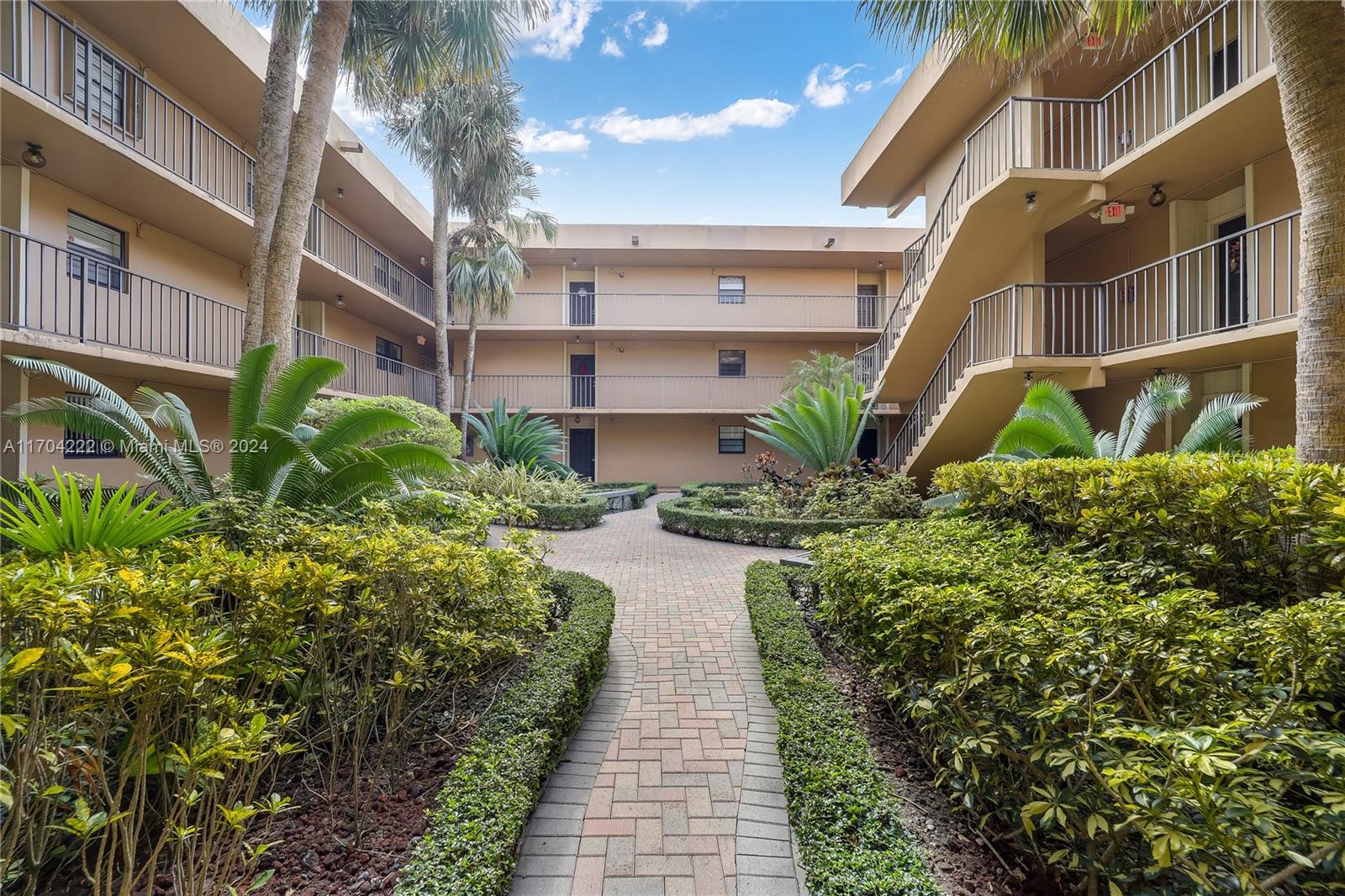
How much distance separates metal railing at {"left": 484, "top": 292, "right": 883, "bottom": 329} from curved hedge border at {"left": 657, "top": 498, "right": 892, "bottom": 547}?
10.4m

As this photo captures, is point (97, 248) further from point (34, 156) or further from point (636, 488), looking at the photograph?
point (636, 488)

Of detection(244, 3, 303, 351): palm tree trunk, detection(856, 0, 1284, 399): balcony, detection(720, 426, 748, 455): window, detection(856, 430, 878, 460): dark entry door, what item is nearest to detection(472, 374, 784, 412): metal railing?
detection(720, 426, 748, 455): window

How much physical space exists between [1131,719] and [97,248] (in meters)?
13.1

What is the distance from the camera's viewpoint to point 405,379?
1781 cm

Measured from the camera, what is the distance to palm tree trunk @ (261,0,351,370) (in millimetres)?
6574

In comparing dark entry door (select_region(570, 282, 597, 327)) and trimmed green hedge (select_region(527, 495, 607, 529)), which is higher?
dark entry door (select_region(570, 282, 597, 327))

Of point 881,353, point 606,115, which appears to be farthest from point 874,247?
point 606,115

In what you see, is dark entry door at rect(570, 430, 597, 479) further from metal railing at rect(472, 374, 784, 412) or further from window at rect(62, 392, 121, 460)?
window at rect(62, 392, 121, 460)

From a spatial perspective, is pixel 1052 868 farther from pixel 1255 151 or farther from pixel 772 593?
pixel 1255 151

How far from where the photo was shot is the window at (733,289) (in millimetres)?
21328

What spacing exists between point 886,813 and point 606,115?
12.9 m

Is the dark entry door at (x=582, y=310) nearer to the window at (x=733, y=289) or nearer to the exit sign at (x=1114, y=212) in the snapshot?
the window at (x=733, y=289)

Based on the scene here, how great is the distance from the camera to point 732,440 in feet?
70.5

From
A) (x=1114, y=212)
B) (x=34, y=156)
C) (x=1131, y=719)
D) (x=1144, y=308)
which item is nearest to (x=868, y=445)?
(x=1114, y=212)
